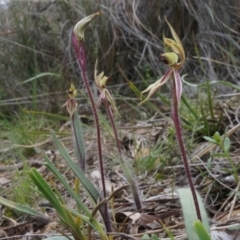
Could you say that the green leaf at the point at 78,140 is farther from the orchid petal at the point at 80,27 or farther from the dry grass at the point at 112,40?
the dry grass at the point at 112,40

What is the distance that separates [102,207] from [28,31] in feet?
9.24

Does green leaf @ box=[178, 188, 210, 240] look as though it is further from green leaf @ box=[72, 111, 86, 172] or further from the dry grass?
the dry grass

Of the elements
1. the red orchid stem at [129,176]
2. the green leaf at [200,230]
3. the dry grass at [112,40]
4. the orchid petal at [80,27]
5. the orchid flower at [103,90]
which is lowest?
the dry grass at [112,40]

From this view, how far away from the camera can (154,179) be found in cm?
158

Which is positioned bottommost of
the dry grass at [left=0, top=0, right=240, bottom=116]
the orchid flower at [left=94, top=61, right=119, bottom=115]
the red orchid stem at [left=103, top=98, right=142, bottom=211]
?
the dry grass at [left=0, top=0, right=240, bottom=116]

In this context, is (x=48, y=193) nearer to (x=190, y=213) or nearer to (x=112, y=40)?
(x=190, y=213)

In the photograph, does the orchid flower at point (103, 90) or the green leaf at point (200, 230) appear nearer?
the green leaf at point (200, 230)

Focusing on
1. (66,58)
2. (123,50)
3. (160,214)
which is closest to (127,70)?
(123,50)

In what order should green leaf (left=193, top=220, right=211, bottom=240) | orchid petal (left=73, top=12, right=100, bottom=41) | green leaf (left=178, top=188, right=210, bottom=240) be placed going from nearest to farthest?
green leaf (left=193, top=220, right=211, bottom=240), green leaf (left=178, top=188, right=210, bottom=240), orchid petal (left=73, top=12, right=100, bottom=41)

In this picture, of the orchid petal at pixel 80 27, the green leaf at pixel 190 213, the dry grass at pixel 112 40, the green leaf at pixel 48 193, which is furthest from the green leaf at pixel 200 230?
the dry grass at pixel 112 40

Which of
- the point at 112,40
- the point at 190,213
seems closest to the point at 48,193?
the point at 190,213

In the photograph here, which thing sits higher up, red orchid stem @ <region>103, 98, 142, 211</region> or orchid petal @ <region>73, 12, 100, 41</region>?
orchid petal @ <region>73, 12, 100, 41</region>

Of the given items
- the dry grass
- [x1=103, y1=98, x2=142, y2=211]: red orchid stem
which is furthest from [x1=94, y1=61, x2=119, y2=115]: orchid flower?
the dry grass

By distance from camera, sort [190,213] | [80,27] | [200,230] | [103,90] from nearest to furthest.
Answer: [200,230] → [190,213] → [80,27] → [103,90]
